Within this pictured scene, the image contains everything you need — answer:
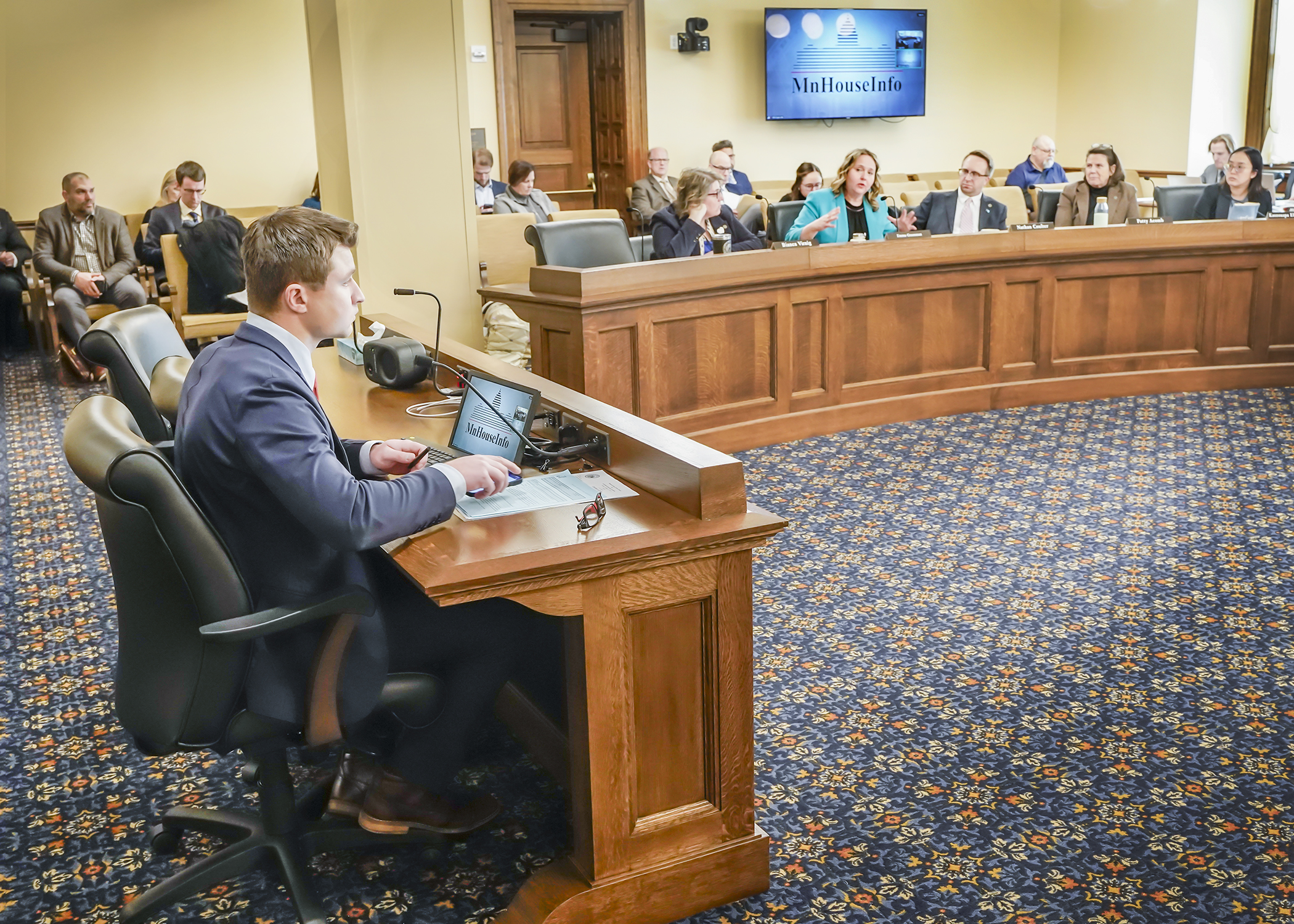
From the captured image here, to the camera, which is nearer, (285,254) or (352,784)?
(285,254)

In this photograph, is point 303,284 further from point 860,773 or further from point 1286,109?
point 1286,109

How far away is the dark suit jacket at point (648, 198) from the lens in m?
9.69

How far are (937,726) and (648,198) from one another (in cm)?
746

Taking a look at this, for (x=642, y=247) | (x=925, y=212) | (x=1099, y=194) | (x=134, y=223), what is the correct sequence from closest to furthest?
(x=642, y=247)
(x=925, y=212)
(x=1099, y=194)
(x=134, y=223)

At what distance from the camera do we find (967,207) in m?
6.60

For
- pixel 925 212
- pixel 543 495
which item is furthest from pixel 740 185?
pixel 543 495

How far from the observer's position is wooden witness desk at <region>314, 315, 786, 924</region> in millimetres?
1939

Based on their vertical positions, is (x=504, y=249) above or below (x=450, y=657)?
above

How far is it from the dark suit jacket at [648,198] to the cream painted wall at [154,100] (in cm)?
266

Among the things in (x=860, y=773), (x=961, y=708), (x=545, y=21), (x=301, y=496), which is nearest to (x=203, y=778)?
(x=301, y=496)

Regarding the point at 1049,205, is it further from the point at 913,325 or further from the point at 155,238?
the point at 155,238

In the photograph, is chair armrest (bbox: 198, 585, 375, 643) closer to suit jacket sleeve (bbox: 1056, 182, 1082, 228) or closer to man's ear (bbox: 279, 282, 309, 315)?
man's ear (bbox: 279, 282, 309, 315)

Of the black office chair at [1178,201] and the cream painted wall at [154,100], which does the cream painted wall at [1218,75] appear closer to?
the black office chair at [1178,201]

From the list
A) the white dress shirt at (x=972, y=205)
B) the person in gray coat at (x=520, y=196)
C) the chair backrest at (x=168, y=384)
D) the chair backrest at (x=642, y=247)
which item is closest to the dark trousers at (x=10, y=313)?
the person in gray coat at (x=520, y=196)
